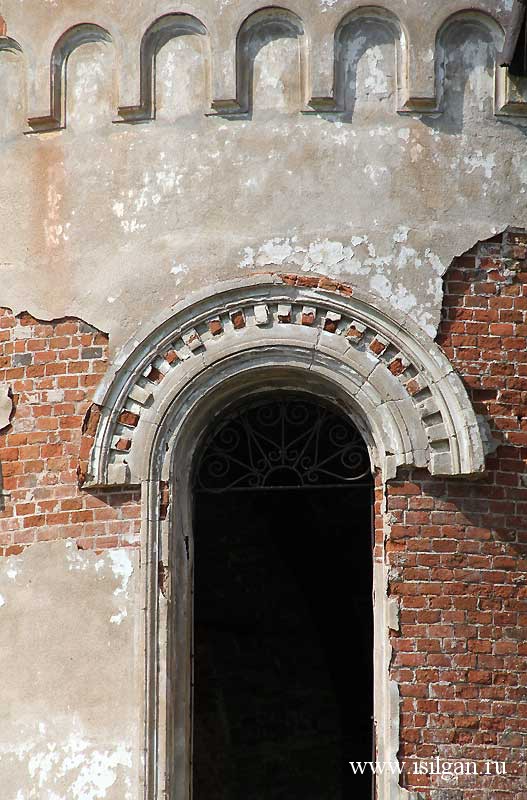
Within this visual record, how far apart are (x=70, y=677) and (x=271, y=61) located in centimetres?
372

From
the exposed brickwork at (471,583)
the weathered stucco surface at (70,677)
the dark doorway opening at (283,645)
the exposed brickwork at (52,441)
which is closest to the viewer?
the exposed brickwork at (471,583)

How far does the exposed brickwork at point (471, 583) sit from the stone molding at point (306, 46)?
1.14 metres

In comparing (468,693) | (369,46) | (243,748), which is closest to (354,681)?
(243,748)

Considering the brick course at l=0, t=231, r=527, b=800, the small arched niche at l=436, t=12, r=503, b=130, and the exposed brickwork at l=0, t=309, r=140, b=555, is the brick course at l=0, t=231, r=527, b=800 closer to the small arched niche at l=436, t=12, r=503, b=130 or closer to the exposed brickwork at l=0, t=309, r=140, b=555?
the exposed brickwork at l=0, t=309, r=140, b=555

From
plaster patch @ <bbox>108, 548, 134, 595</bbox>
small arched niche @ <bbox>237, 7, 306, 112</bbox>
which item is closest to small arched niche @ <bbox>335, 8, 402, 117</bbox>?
small arched niche @ <bbox>237, 7, 306, 112</bbox>

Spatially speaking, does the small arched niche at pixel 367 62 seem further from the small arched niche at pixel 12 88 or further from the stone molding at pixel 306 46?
the small arched niche at pixel 12 88

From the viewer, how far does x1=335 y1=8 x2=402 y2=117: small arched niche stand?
9.66 meters

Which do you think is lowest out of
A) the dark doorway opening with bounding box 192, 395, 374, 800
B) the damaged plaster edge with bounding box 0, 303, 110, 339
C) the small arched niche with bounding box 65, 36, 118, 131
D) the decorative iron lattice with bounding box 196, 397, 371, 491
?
the dark doorway opening with bounding box 192, 395, 374, 800

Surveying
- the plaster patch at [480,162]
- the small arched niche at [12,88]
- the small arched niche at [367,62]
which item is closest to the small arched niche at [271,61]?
the small arched niche at [367,62]

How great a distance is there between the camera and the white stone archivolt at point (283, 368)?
9266mm

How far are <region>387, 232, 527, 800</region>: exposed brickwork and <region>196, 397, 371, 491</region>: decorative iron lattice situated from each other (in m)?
0.61

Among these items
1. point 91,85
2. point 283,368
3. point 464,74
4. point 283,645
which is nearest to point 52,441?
point 283,368

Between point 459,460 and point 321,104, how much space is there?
2.22 m

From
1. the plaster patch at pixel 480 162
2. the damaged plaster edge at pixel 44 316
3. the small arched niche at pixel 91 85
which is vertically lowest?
the damaged plaster edge at pixel 44 316
